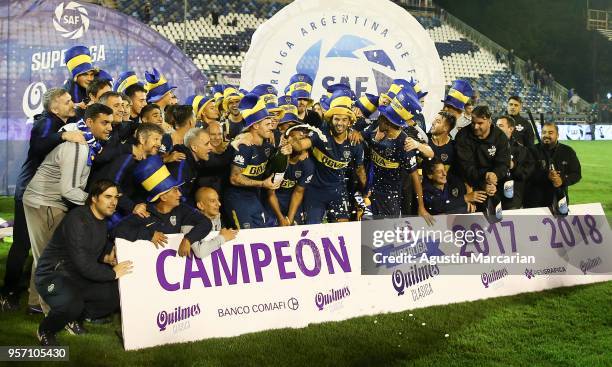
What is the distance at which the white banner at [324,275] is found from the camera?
221 inches

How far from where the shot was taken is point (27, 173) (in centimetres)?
630

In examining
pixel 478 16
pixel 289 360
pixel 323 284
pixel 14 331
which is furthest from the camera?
pixel 478 16

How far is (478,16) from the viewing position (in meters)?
51.3

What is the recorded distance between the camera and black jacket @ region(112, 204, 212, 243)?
5.74m

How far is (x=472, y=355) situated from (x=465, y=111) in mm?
5155

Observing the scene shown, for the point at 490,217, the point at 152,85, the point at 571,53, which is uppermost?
Result: the point at 152,85

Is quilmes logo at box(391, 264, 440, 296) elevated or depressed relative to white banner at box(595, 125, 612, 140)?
elevated

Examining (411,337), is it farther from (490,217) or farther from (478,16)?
(478,16)

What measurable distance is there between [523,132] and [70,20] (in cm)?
848

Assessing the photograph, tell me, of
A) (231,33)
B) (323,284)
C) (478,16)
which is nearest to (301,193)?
(323,284)

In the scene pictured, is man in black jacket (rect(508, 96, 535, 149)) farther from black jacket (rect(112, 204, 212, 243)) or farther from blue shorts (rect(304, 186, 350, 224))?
black jacket (rect(112, 204, 212, 243))

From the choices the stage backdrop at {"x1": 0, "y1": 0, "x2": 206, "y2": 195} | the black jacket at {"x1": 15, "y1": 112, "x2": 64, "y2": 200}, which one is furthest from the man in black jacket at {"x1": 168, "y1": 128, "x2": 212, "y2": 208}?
the stage backdrop at {"x1": 0, "y1": 0, "x2": 206, "y2": 195}

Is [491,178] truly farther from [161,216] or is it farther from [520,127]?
[161,216]

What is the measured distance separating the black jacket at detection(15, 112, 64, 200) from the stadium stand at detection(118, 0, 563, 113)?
1996 cm
